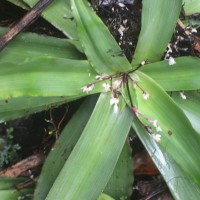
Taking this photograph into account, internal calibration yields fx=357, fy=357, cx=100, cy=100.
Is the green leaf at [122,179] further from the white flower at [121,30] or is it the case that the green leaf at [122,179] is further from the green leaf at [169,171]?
the white flower at [121,30]

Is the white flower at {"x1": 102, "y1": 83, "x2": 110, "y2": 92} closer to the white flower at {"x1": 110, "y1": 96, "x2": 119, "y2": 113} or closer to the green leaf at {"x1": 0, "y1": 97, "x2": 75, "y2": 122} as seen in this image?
the white flower at {"x1": 110, "y1": 96, "x2": 119, "y2": 113}

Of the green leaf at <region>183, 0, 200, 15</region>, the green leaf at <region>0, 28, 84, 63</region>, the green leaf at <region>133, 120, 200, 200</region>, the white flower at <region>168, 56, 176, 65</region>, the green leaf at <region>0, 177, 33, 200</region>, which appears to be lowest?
the green leaf at <region>133, 120, 200, 200</region>

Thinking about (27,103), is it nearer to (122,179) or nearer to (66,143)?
(66,143)

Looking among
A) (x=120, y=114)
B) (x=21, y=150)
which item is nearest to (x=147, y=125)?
(x=120, y=114)

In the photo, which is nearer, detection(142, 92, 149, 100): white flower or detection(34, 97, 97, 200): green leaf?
detection(142, 92, 149, 100): white flower

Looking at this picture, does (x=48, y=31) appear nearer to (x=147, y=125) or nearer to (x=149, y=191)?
(x=147, y=125)

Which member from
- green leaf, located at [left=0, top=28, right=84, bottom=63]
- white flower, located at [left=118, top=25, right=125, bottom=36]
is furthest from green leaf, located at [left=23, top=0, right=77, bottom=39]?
white flower, located at [left=118, top=25, right=125, bottom=36]

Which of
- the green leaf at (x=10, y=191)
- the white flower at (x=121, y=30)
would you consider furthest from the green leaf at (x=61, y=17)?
the green leaf at (x=10, y=191)
